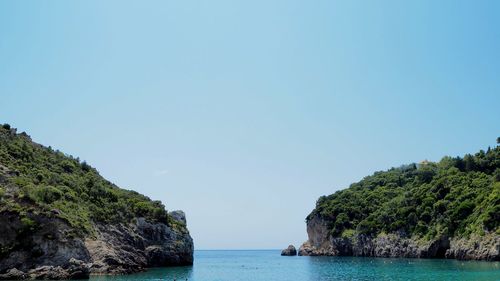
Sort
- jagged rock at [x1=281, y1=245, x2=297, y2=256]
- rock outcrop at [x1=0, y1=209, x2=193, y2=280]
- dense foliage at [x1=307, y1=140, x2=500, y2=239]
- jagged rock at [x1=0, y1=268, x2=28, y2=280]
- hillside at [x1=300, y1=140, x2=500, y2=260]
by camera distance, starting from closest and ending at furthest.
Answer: jagged rock at [x1=0, y1=268, x2=28, y2=280]
rock outcrop at [x1=0, y1=209, x2=193, y2=280]
hillside at [x1=300, y1=140, x2=500, y2=260]
dense foliage at [x1=307, y1=140, x2=500, y2=239]
jagged rock at [x1=281, y1=245, x2=297, y2=256]

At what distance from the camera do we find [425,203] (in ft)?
381

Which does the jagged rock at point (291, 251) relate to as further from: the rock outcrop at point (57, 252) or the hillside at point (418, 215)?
the rock outcrop at point (57, 252)

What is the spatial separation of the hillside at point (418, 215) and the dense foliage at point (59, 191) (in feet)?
185

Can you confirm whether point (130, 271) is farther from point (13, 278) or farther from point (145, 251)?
point (13, 278)

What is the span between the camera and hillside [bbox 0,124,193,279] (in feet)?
189

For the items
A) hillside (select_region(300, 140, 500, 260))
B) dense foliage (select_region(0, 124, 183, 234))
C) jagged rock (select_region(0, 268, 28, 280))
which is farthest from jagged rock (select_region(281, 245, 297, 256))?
jagged rock (select_region(0, 268, 28, 280))

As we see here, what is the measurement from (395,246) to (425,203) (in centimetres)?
1262

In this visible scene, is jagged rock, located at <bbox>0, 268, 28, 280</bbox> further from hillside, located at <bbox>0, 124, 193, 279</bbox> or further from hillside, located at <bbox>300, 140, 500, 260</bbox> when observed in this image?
hillside, located at <bbox>300, 140, 500, 260</bbox>

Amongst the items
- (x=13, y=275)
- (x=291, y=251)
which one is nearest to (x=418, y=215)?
(x=291, y=251)

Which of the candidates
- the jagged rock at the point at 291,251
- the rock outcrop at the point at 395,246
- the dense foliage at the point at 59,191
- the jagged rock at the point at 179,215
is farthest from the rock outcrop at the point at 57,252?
the jagged rock at the point at 291,251

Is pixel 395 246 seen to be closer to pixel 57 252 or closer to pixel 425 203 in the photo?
pixel 425 203

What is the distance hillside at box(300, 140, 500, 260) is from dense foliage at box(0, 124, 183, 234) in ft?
185

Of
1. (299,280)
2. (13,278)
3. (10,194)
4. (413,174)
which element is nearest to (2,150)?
(10,194)

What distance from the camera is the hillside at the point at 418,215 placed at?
94938mm
